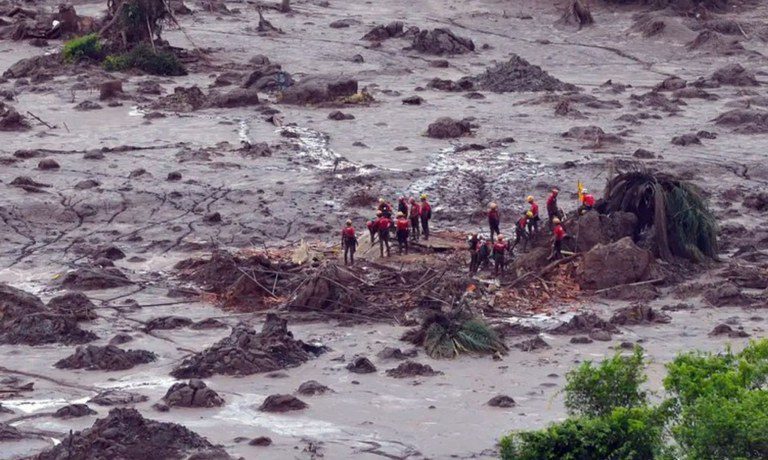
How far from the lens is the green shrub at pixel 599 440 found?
40.1 ft

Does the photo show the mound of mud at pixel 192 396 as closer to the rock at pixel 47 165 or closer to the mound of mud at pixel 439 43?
the rock at pixel 47 165

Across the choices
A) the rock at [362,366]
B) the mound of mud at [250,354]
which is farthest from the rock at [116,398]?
the rock at [362,366]

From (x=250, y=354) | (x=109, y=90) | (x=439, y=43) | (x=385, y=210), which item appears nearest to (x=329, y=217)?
(x=385, y=210)

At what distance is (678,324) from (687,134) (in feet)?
35.4

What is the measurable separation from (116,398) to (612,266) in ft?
24.0

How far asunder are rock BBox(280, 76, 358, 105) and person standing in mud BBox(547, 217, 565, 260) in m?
11.6

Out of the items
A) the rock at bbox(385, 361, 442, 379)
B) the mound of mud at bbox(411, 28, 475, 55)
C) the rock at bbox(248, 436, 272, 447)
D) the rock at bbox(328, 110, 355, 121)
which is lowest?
the mound of mud at bbox(411, 28, 475, 55)

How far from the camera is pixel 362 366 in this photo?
55.6 feet

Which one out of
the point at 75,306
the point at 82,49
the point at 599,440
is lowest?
the point at 82,49

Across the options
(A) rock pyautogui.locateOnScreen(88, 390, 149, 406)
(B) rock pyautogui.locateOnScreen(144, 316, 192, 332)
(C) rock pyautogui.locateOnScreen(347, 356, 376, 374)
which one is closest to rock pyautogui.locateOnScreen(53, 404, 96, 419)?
(A) rock pyautogui.locateOnScreen(88, 390, 149, 406)

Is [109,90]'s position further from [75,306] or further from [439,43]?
[75,306]

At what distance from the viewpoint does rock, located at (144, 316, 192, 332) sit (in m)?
19.0

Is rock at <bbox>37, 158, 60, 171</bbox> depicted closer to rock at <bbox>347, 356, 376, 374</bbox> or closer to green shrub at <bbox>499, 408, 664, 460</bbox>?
rock at <bbox>347, 356, 376, 374</bbox>

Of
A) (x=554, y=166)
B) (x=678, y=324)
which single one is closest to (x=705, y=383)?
(x=678, y=324)
